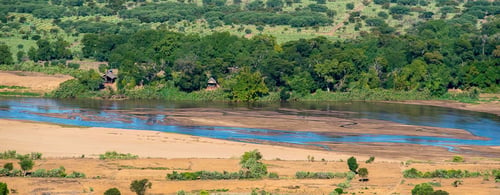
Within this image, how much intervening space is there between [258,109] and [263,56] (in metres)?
12.6

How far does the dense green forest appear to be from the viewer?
303 feet

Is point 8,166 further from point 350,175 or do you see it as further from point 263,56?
point 263,56

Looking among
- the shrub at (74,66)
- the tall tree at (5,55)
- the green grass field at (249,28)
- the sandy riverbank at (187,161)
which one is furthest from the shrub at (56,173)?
the green grass field at (249,28)

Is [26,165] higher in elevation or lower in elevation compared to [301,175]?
higher

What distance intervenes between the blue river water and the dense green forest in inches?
145

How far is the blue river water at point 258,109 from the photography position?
7112 cm

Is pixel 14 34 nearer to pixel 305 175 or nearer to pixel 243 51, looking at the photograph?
pixel 243 51

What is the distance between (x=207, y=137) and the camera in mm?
69562

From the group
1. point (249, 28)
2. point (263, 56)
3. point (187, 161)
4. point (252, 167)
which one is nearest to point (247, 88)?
point (263, 56)

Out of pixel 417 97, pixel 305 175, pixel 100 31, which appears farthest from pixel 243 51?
pixel 305 175

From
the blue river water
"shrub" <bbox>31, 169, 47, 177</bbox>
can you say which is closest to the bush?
"shrub" <bbox>31, 169, 47, 177</bbox>

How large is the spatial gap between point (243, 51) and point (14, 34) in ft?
107

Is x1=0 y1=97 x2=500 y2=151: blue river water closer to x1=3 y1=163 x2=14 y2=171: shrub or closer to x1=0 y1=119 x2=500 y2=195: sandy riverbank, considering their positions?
x1=0 y1=119 x2=500 y2=195: sandy riverbank

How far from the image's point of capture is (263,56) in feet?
316
